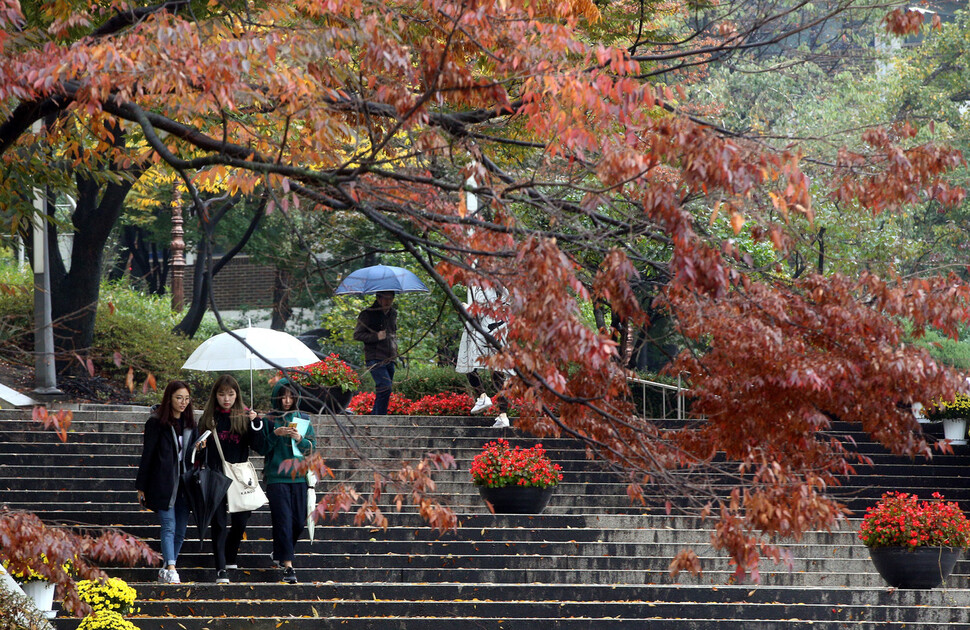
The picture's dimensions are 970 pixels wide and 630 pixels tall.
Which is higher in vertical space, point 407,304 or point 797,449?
point 407,304

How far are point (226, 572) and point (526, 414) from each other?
4.34 meters

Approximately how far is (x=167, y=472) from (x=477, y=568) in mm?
3146

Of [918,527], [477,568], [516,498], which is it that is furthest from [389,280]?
[918,527]

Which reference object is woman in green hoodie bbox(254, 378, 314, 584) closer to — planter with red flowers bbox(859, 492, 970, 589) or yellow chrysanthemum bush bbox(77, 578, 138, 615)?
yellow chrysanthemum bush bbox(77, 578, 138, 615)

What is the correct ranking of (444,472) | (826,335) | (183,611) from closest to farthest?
(826,335)
(183,611)
(444,472)

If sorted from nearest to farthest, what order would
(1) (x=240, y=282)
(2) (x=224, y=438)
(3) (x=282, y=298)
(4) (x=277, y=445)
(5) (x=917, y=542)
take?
(3) (x=282, y=298), (2) (x=224, y=438), (4) (x=277, y=445), (5) (x=917, y=542), (1) (x=240, y=282)

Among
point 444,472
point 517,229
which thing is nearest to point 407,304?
point 444,472

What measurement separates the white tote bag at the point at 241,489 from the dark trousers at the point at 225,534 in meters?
0.10

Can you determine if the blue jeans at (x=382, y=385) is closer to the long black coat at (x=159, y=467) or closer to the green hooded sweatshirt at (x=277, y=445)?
the green hooded sweatshirt at (x=277, y=445)

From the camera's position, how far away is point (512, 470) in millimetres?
11633

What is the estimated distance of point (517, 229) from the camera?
208 inches

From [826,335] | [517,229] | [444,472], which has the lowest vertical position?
[444,472]

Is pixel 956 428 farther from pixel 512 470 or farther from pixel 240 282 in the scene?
pixel 240 282

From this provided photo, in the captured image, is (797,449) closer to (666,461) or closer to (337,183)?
(666,461)
